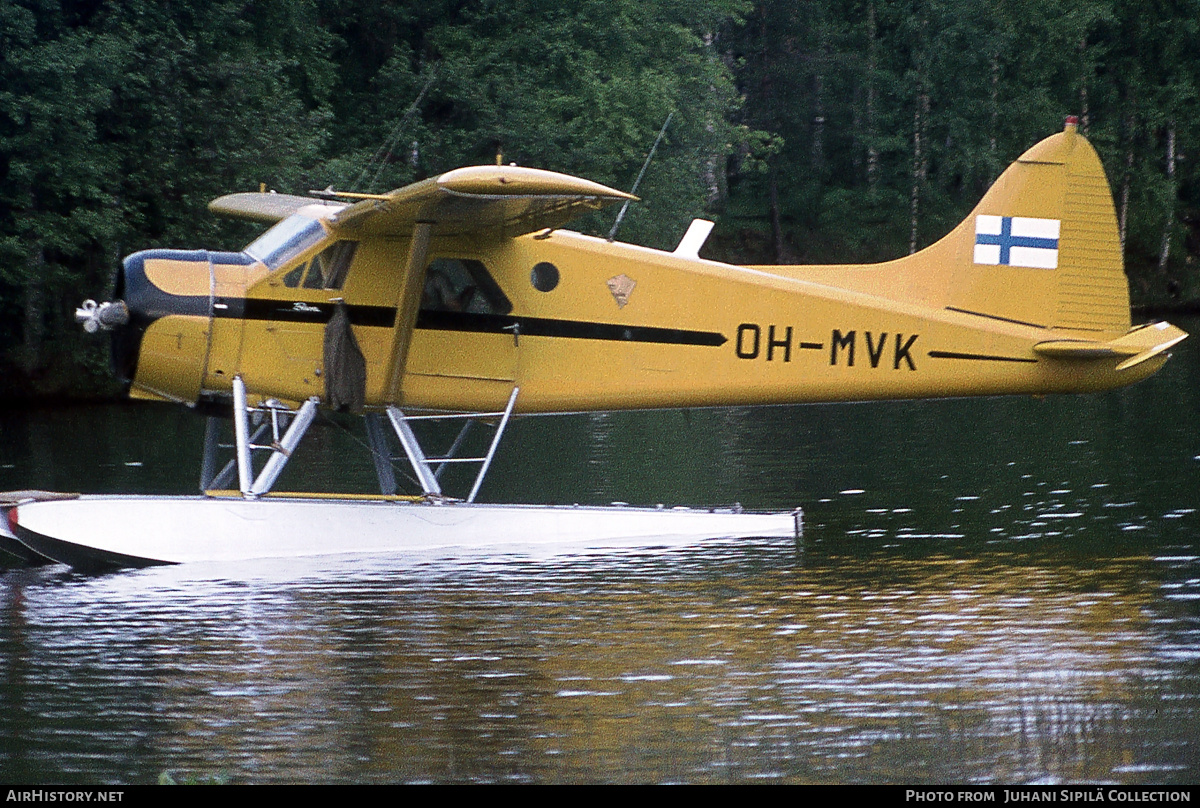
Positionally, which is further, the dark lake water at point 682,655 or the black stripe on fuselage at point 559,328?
the black stripe on fuselage at point 559,328

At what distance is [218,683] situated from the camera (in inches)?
283

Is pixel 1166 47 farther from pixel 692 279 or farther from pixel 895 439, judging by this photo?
pixel 692 279

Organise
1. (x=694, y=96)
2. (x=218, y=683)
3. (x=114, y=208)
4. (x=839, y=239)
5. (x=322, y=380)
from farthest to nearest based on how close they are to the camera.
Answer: (x=839, y=239) → (x=694, y=96) → (x=114, y=208) → (x=322, y=380) → (x=218, y=683)

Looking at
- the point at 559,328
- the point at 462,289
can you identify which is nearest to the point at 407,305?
the point at 462,289

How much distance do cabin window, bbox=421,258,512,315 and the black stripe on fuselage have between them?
0.05 meters

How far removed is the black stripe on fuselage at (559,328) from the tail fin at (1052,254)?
202cm

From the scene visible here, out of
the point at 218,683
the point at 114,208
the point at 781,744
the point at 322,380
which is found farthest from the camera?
the point at 114,208

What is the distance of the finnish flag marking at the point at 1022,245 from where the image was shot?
36.4 ft

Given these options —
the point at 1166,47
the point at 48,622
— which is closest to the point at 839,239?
the point at 1166,47

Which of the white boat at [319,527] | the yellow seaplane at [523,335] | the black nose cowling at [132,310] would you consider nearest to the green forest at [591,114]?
the yellow seaplane at [523,335]

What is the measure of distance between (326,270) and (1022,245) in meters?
5.16

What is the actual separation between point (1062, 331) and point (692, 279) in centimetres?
281

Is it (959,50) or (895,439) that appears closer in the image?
(895,439)

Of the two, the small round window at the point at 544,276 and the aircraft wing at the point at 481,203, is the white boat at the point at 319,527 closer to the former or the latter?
the small round window at the point at 544,276
